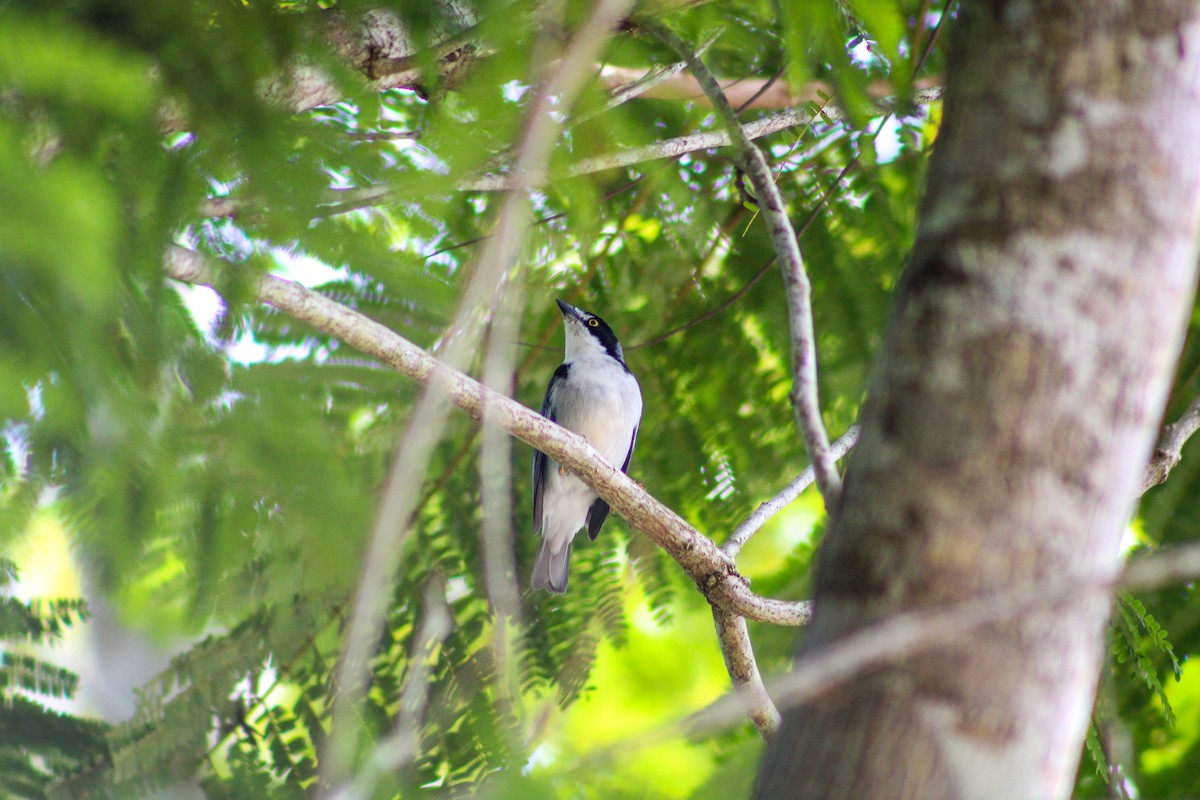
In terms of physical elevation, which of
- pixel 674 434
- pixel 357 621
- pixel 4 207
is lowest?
pixel 357 621

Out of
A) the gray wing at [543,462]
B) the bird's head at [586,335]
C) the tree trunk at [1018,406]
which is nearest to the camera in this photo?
the tree trunk at [1018,406]

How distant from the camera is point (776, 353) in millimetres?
4633

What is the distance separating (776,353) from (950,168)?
3.34m

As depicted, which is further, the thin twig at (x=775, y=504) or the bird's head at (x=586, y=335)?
the bird's head at (x=586, y=335)

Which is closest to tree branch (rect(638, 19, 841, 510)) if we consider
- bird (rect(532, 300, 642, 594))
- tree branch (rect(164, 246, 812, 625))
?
tree branch (rect(164, 246, 812, 625))

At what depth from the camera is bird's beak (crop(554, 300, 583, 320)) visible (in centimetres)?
499

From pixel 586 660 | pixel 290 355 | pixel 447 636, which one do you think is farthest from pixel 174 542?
pixel 586 660

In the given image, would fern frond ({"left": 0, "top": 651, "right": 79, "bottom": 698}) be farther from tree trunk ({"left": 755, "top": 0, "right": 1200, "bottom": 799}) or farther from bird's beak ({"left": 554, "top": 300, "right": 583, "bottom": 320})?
bird's beak ({"left": 554, "top": 300, "right": 583, "bottom": 320})

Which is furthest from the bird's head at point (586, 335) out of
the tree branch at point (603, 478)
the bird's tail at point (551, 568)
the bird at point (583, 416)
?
the tree branch at point (603, 478)

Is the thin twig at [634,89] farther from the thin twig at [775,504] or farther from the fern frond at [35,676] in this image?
the fern frond at [35,676]

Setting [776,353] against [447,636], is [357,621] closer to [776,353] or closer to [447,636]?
[447,636]

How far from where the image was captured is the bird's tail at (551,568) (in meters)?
5.02

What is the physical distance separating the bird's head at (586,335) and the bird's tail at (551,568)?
115cm

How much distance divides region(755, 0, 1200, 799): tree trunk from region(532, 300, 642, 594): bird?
4.28 m
